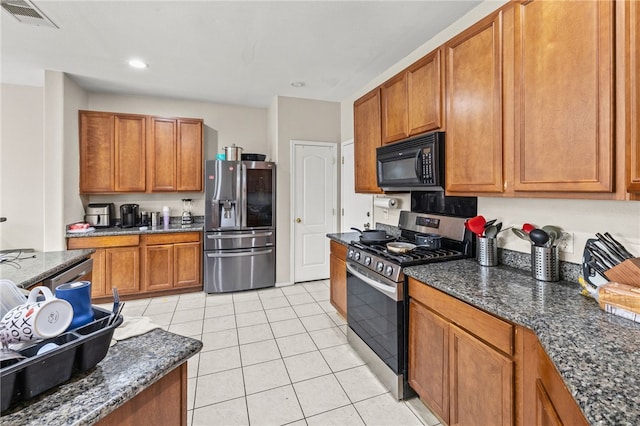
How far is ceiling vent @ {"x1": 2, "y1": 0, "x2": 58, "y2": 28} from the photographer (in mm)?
2133

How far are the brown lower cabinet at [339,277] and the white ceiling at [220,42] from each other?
6.24ft

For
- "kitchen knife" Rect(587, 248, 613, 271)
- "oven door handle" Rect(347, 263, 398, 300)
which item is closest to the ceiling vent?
"oven door handle" Rect(347, 263, 398, 300)

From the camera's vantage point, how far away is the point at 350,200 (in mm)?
4340

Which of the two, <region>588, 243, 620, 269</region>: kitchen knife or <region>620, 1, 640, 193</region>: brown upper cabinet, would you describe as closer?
<region>620, 1, 640, 193</region>: brown upper cabinet

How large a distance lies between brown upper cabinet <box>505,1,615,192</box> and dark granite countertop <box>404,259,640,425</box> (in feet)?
1.66

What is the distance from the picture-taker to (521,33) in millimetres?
1507

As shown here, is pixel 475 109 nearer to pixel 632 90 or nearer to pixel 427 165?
pixel 427 165

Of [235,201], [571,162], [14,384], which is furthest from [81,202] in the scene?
[571,162]

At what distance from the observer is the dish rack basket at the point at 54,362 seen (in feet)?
2.12

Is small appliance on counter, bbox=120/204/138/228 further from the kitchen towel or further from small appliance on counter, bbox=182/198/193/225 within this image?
the kitchen towel

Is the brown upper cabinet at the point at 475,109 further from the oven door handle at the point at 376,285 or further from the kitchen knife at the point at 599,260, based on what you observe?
the oven door handle at the point at 376,285

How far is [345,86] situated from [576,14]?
279 centimetres

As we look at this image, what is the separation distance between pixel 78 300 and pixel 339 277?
2392mm

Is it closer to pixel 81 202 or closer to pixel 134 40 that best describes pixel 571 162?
pixel 134 40
